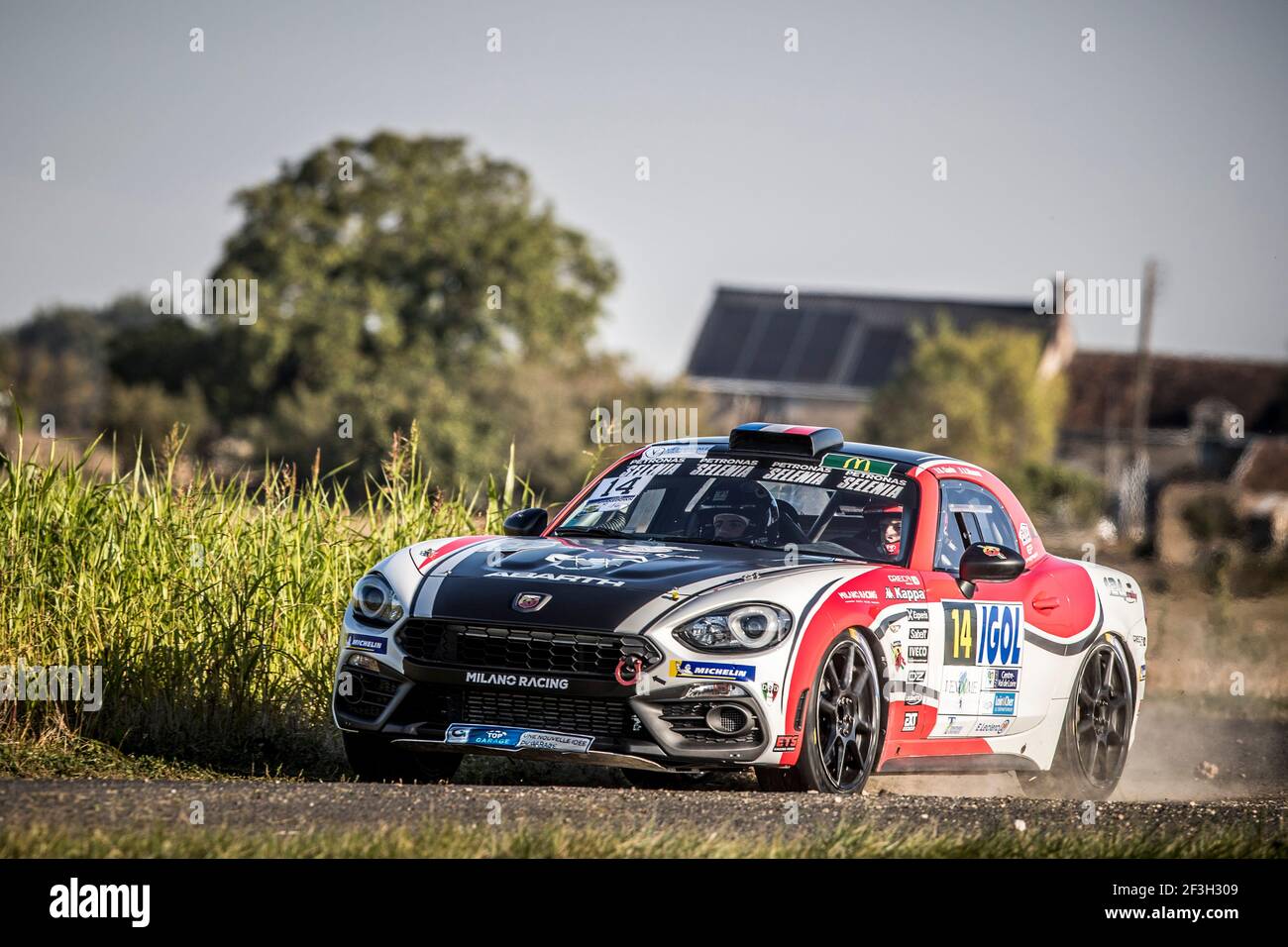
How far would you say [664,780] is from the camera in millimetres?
10906

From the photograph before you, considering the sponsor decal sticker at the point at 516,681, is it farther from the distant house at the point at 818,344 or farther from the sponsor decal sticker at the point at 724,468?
the distant house at the point at 818,344

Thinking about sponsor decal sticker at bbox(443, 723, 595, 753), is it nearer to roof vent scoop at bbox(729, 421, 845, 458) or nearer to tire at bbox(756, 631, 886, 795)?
tire at bbox(756, 631, 886, 795)

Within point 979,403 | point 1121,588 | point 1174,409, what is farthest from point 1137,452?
point 1121,588

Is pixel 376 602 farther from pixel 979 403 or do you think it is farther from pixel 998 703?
pixel 979 403

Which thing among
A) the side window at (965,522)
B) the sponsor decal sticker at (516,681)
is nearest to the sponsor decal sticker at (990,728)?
the side window at (965,522)

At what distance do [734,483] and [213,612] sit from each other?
3264 millimetres

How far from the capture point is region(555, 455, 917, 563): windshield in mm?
9430

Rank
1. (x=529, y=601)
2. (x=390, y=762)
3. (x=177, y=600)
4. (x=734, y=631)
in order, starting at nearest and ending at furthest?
(x=734, y=631) → (x=529, y=601) → (x=390, y=762) → (x=177, y=600)

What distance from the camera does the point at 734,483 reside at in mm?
9844

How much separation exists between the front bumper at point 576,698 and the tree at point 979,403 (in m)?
59.2

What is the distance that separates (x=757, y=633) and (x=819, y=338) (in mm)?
84547

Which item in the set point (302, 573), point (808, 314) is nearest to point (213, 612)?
→ point (302, 573)

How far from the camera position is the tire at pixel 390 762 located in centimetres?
876
